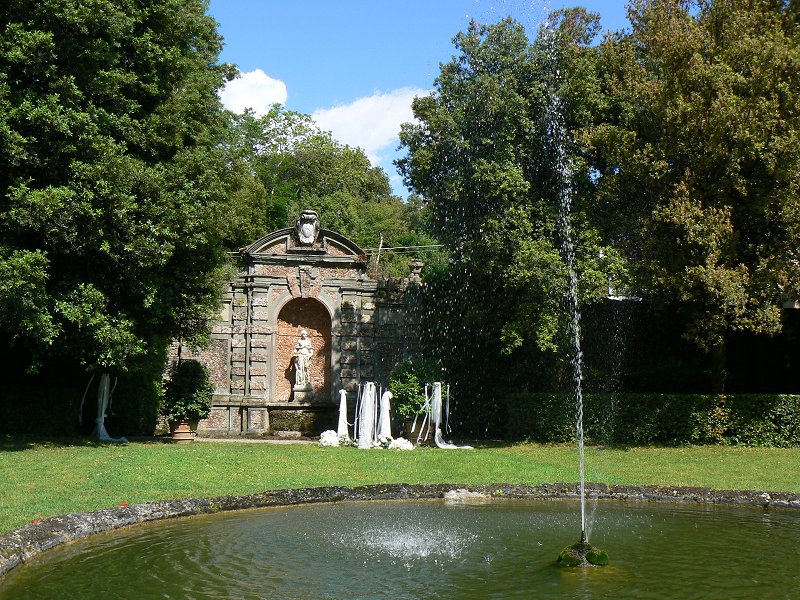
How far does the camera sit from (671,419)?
18250 millimetres

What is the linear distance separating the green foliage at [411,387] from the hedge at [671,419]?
2.71 metres

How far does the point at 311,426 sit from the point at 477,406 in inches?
186

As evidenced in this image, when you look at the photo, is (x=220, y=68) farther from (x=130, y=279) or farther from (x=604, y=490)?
(x=604, y=490)

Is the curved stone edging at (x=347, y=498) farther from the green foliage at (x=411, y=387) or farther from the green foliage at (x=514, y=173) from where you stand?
the green foliage at (x=411, y=387)

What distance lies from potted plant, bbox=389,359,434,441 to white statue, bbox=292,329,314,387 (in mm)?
4586

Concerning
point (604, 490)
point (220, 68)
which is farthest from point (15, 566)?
point (220, 68)

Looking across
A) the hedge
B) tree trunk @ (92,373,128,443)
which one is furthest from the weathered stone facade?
the hedge

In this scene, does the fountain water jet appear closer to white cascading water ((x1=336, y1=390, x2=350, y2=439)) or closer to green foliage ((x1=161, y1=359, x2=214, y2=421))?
white cascading water ((x1=336, y1=390, x2=350, y2=439))

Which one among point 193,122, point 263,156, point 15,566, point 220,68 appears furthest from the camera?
point 263,156

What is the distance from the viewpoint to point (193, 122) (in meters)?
17.8

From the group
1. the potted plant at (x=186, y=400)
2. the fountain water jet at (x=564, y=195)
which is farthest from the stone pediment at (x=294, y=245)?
the fountain water jet at (x=564, y=195)

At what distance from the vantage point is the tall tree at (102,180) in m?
14.1

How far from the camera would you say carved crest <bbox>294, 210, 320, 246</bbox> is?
75.9 feet

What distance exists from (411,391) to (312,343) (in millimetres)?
5587
